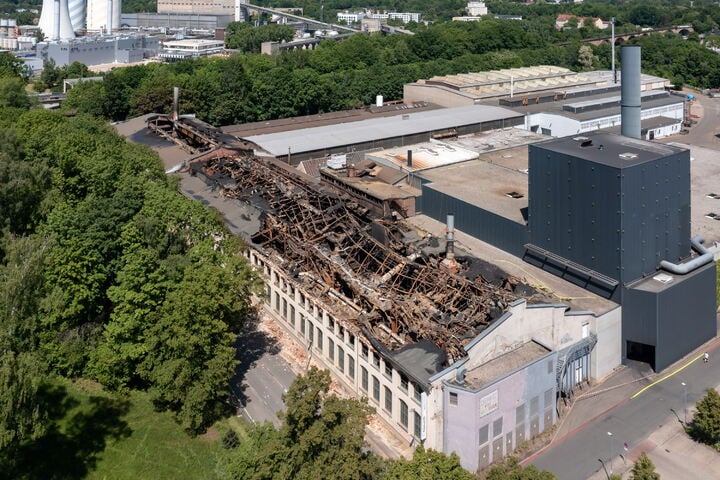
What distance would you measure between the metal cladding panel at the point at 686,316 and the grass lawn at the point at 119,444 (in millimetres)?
25582

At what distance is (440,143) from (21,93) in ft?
158

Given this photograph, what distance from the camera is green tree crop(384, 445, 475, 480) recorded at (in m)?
28.3

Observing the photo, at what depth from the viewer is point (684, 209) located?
4522 centimetres

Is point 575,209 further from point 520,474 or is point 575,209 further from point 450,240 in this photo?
point 520,474

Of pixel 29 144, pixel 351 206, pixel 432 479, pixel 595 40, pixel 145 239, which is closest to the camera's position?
pixel 432 479

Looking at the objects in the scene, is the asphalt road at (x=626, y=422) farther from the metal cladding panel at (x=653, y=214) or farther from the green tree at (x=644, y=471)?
the metal cladding panel at (x=653, y=214)

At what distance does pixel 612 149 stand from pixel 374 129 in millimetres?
41201

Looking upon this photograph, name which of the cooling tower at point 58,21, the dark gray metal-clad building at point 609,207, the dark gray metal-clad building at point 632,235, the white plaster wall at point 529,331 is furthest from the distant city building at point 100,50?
the white plaster wall at point 529,331

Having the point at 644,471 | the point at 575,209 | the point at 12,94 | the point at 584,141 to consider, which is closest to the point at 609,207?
the point at 575,209

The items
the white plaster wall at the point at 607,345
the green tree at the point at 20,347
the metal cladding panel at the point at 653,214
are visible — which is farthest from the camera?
the white plaster wall at the point at 607,345

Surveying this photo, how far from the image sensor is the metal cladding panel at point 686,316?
42.8m

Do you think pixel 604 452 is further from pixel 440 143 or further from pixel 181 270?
pixel 440 143

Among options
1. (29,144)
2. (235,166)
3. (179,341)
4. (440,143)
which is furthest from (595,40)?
(179,341)

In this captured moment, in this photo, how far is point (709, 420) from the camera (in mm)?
35906
